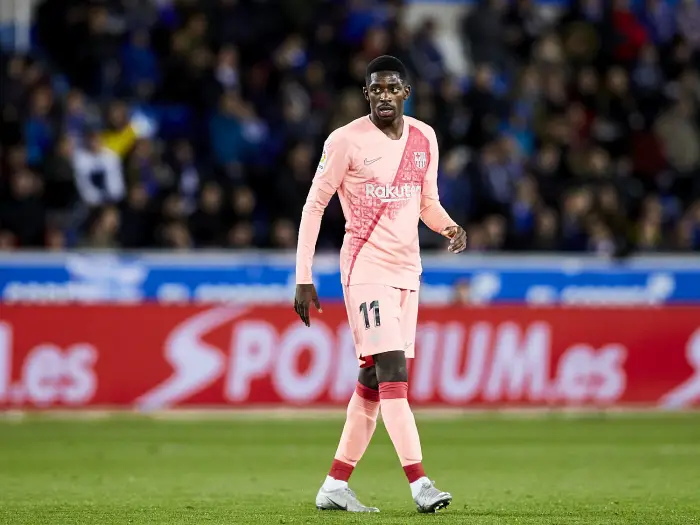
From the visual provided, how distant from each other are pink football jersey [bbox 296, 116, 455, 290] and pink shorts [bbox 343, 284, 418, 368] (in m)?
0.06

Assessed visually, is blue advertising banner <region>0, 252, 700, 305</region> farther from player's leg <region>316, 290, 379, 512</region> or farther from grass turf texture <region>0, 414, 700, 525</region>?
player's leg <region>316, 290, 379, 512</region>

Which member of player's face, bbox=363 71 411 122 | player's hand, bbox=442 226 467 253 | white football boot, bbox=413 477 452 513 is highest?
player's face, bbox=363 71 411 122

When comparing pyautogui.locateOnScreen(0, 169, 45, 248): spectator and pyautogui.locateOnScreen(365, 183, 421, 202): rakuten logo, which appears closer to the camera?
pyautogui.locateOnScreen(365, 183, 421, 202): rakuten logo

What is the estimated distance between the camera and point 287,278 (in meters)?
19.1

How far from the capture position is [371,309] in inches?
314

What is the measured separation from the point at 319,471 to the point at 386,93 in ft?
14.3

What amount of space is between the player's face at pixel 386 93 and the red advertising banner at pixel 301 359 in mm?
9159

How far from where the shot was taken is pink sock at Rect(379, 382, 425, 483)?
7.80 meters

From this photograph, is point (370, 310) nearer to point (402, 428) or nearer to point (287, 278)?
point (402, 428)

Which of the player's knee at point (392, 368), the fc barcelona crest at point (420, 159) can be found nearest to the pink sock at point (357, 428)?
the player's knee at point (392, 368)

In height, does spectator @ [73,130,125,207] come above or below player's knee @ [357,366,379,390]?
above

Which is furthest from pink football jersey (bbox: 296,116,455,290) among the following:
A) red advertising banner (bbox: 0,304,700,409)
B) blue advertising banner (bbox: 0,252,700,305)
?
blue advertising banner (bbox: 0,252,700,305)

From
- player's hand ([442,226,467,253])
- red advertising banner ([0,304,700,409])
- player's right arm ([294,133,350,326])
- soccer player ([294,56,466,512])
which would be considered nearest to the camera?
soccer player ([294,56,466,512])

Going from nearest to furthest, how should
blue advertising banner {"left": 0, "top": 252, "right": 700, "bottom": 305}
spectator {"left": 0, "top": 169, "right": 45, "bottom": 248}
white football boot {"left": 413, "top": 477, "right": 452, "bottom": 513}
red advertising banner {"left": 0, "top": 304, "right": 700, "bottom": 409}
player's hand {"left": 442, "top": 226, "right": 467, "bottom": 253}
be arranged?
white football boot {"left": 413, "top": 477, "right": 452, "bottom": 513}, player's hand {"left": 442, "top": 226, "right": 467, "bottom": 253}, red advertising banner {"left": 0, "top": 304, "right": 700, "bottom": 409}, spectator {"left": 0, "top": 169, "right": 45, "bottom": 248}, blue advertising banner {"left": 0, "top": 252, "right": 700, "bottom": 305}
